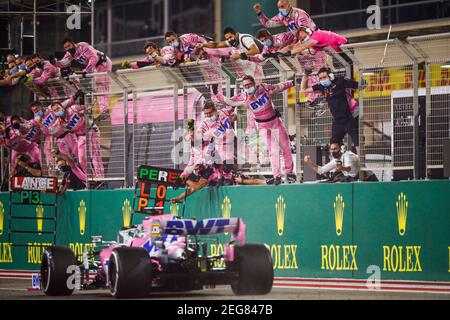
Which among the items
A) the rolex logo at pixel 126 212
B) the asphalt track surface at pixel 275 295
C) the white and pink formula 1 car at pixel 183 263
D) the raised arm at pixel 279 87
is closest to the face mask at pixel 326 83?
the raised arm at pixel 279 87

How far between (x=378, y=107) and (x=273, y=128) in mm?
1881

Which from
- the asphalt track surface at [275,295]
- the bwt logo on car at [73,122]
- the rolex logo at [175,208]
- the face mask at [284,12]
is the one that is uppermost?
the face mask at [284,12]

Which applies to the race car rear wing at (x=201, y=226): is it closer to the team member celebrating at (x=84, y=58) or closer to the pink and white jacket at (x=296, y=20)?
the pink and white jacket at (x=296, y=20)

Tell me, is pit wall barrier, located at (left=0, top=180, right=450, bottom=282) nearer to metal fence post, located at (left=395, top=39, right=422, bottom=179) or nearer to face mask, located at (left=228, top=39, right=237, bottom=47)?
metal fence post, located at (left=395, top=39, right=422, bottom=179)

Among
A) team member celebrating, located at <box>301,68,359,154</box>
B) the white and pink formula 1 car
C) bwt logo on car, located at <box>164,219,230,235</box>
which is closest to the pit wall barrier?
team member celebrating, located at <box>301,68,359,154</box>

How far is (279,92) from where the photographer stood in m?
17.1

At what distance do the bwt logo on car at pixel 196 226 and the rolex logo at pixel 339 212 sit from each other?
3585mm

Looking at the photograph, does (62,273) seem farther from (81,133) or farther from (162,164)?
(81,133)

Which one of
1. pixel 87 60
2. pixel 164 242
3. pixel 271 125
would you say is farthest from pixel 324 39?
pixel 87 60

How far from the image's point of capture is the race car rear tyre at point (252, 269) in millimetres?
13141

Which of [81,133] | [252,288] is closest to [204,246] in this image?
[252,288]

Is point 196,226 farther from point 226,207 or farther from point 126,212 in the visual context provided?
point 126,212

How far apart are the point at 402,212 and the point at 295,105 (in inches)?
111

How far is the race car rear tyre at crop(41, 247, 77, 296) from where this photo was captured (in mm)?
14250
